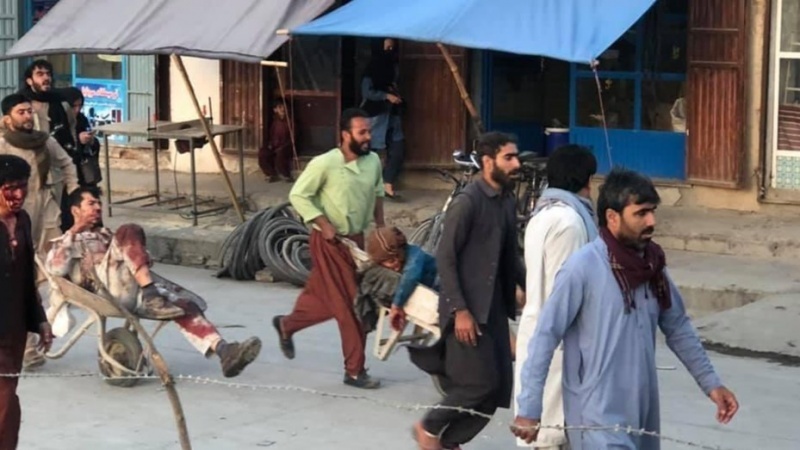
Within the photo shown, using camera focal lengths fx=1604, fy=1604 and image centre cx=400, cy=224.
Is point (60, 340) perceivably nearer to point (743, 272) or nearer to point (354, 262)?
point (354, 262)

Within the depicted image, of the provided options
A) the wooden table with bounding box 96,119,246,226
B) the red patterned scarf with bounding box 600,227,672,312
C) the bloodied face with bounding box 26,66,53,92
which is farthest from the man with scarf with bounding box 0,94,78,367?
the red patterned scarf with bounding box 600,227,672,312

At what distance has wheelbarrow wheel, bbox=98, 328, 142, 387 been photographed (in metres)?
9.38

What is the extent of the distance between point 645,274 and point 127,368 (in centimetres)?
466

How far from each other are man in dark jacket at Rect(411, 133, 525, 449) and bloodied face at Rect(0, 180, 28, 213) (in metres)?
2.04

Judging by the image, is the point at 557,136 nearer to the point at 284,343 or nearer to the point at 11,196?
the point at 284,343

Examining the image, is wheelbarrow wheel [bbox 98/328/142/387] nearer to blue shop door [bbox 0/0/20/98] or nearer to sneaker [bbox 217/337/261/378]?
sneaker [bbox 217/337/261/378]

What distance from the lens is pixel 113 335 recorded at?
31.1ft

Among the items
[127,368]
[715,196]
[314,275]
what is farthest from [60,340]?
[715,196]

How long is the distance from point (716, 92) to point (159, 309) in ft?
21.4

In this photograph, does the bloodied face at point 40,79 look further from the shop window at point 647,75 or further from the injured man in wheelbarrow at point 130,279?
the shop window at point 647,75

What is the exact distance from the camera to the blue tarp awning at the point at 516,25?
11680mm

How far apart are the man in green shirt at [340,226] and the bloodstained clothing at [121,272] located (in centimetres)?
60

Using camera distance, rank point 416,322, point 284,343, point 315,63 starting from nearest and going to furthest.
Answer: point 416,322, point 284,343, point 315,63

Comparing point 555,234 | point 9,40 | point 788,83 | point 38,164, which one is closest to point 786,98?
point 788,83
